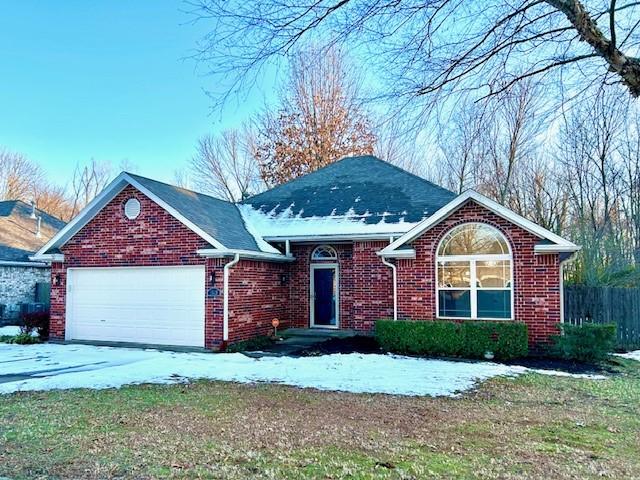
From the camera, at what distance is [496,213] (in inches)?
468

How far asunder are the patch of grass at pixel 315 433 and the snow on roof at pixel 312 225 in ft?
21.2

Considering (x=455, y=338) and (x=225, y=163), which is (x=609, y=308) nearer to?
(x=455, y=338)

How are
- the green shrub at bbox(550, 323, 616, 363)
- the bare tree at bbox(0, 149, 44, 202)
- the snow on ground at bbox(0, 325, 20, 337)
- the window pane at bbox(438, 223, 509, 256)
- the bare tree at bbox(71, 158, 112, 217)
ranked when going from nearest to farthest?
1. the green shrub at bbox(550, 323, 616, 363)
2. the window pane at bbox(438, 223, 509, 256)
3. the snow on ground at bbox(0, 325, 20, 337)
4. the bare tree at bbox(0, 149, 44, 202)
5. the bare tree at bbox(71, 158, 112, 217)

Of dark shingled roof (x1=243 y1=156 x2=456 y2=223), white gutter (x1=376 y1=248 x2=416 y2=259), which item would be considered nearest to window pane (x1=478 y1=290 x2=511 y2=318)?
white gutter (x1=376 y1=248 x2=416 y2=259)

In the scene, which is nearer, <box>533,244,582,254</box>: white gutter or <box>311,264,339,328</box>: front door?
<box>533,244,582,254</box>: white gutter

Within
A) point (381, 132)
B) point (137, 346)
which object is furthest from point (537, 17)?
point (137, 346)

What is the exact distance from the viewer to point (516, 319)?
460 inches

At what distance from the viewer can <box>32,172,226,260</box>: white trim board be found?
12766mm

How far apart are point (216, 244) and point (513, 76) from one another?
8.21 meters

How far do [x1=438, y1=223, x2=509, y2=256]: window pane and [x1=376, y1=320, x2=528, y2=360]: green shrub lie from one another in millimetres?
1725

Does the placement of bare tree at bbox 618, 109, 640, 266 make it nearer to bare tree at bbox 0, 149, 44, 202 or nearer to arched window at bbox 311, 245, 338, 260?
arched window at bbox 311, 245, 338, 260

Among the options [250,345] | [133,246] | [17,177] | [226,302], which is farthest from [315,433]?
[17,177]

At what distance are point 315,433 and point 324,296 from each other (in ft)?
32.0

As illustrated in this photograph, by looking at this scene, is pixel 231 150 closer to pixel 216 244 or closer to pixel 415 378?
pixel 216 244
